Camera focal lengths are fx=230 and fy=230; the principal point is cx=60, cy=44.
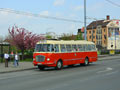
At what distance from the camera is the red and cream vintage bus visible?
19656 millimetres

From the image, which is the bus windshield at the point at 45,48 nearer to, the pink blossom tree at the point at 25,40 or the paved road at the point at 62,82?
the paved road at the point at 62,82

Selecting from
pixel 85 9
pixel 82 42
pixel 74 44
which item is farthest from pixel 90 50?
pixel 85 9

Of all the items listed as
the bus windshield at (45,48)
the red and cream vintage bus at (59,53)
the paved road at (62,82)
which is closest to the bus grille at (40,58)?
the red and cream vintage bus at (59,53)

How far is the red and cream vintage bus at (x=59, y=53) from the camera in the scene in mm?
19656

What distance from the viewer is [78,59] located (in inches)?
914

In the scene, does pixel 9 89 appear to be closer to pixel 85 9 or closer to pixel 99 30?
pixel 85 9

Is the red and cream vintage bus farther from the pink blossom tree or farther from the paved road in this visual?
the pink blossom tree

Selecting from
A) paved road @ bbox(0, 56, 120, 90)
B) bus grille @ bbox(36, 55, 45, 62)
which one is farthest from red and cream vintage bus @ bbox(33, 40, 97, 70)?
paved road @ bbox(0, 56, 120, 90)

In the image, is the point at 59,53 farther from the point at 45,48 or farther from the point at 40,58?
the point at 40,58

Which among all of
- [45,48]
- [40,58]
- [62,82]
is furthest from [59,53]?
[62,82]

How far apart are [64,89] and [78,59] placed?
43.9ft

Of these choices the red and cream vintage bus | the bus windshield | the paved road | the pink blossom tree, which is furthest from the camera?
the pink blossom tree

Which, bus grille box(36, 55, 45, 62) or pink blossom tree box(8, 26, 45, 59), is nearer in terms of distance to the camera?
bus grille box(36, 55, 45, 62)

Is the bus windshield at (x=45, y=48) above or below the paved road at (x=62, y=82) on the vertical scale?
above
